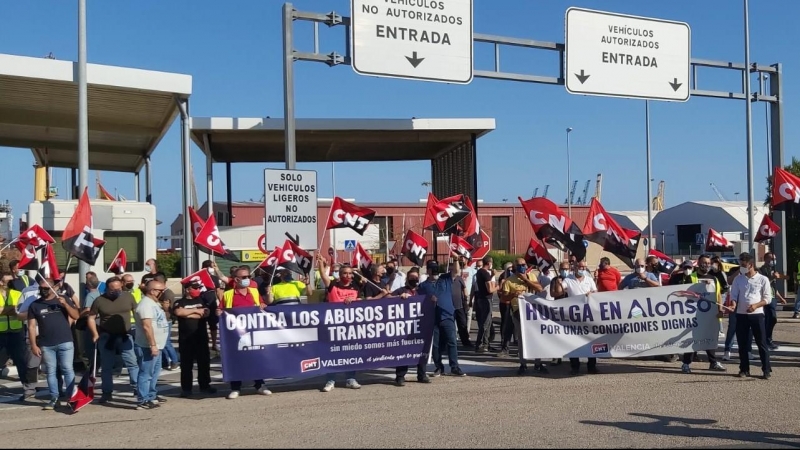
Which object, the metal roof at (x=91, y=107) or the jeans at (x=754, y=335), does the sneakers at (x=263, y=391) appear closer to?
the jeans at (x=754, y=335)

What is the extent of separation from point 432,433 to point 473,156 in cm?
2007

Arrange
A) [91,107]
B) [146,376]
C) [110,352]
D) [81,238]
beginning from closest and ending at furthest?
[146,376], [110,352], [81,238], [91,107]

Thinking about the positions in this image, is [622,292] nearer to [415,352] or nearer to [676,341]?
[676,341]

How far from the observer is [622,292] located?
1177 centimetres

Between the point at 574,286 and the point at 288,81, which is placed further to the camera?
the point at 288,81

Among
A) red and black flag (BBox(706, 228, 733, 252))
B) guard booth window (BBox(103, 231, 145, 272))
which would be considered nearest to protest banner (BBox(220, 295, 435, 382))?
guard booth window (BBox(103, 231, 145, 272))

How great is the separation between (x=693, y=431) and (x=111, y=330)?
7144 millimetres

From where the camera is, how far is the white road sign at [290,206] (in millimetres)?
11398

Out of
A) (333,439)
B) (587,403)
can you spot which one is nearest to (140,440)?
(333,439)

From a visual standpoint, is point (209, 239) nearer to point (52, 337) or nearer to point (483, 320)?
point (52, 337)

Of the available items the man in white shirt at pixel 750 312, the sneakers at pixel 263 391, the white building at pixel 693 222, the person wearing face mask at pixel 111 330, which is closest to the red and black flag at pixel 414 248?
the sneakers at pixel 263 391

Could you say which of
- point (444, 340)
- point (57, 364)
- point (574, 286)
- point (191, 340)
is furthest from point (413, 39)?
point (57, 364)

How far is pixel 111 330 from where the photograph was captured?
9.78 meters

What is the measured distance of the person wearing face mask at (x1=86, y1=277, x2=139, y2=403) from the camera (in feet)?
32.1
